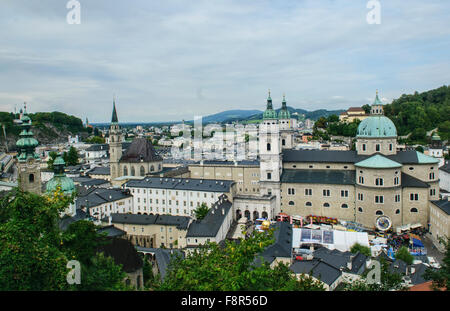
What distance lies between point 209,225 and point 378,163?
24166mm

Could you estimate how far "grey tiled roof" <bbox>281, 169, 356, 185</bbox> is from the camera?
5106cm

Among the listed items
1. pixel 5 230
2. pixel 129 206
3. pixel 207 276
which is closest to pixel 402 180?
pixel 129 206

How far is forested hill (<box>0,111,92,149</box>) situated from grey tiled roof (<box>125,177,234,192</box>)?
103m

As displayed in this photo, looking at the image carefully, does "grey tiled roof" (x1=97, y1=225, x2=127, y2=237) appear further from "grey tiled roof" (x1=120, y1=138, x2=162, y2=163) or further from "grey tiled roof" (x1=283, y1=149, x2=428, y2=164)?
Result: "grey tiled roof" (x1=120, y1=138, x2=162, y2=163)

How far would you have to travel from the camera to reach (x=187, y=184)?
54.9 metres

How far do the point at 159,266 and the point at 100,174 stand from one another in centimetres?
4969

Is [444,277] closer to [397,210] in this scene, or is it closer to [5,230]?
[5,230]

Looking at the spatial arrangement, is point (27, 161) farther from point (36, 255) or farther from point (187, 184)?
point (36, 255)

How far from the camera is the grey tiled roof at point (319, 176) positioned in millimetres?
51062

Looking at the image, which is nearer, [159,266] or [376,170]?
[159,266]

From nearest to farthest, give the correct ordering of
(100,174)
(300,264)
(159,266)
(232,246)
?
1. (232,246)
2. (300,264)
3. (159,266)
4. (100,174)

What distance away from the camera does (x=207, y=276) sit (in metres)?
12.1

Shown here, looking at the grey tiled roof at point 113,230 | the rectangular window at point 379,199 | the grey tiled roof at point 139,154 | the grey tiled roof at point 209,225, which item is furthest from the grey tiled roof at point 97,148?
the rectangular window at point 379,199
